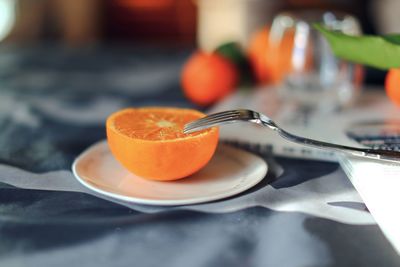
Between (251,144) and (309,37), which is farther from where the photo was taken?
(309,37)

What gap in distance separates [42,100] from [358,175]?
52cm

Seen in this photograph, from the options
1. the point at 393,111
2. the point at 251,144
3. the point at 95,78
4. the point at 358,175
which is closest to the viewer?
the point at 358,175

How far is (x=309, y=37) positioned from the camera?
A: 78cm

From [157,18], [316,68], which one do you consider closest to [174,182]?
[316,68]

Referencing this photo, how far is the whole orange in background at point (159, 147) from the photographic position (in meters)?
Answer: 0.46

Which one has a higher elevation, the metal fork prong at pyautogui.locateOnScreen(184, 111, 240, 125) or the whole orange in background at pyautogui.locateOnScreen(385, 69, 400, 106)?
the whole orange in background at pyautogui.locateOnScreen(385, 69, 400, 106)

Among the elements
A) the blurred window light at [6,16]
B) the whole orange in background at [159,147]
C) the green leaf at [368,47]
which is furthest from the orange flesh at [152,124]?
the blurred window light at [6,16]

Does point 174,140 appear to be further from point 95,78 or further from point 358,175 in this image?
point 95,78

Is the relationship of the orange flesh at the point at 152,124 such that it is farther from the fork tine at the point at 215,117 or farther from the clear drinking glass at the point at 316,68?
the clear drinking glass at the point at 316,68

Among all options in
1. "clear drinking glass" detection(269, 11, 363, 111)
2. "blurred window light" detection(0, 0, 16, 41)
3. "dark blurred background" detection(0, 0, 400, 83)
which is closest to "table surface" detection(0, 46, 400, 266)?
"clear drinking glass" detection(269, 11, 363, 111)

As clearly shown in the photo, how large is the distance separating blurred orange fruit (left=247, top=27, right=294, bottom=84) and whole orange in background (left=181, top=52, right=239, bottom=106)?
7 centimetres

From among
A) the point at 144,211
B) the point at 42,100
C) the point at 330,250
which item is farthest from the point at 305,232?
the point at 42,100

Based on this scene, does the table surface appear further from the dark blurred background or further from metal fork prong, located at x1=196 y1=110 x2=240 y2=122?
the dark blurred background

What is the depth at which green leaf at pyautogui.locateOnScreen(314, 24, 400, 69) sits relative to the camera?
1.77 feet
